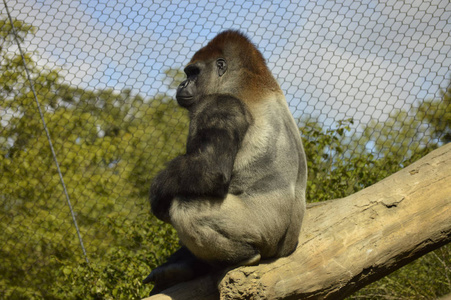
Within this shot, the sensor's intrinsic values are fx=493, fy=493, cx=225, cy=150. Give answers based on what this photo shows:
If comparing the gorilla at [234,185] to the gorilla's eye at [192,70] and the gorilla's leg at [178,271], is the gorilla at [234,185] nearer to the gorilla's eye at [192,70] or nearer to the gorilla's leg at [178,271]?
the gorilla's leg at [178,271]

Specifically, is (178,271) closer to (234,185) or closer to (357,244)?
(234,185)

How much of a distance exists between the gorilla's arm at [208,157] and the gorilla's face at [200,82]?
1.24ft

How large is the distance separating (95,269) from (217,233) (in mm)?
2304

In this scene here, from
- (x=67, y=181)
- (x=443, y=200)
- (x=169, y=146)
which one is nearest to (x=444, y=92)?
(x=443, y=200)

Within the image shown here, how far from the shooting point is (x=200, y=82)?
294 centimetres

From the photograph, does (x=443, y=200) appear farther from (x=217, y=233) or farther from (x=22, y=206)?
(x=22, y=206)

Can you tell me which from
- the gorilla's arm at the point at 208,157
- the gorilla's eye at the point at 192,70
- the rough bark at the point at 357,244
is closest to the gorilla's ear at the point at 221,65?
the gorilla's eye at the point at 192,70

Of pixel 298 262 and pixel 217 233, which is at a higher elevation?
pixel 217 233

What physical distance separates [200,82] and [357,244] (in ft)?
4.20

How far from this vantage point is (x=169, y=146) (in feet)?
21.3

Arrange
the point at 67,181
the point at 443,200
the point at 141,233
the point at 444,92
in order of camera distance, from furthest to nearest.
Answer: the point at 67,181, the point at 444,92, the point at 141,233, the point at 443,200

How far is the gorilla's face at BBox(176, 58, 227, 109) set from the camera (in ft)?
9.45

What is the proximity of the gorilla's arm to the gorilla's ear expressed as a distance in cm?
40

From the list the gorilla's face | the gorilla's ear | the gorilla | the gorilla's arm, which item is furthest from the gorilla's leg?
the gorilla's ear
